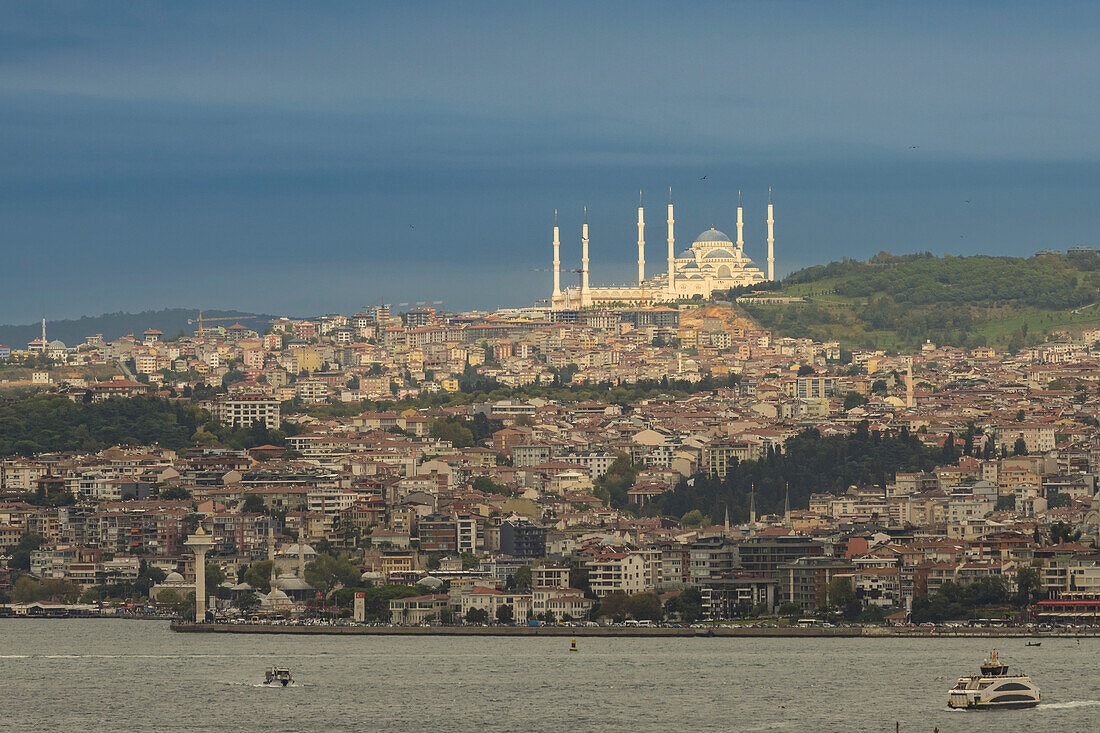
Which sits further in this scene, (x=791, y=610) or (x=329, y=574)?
(x=329, y=574)

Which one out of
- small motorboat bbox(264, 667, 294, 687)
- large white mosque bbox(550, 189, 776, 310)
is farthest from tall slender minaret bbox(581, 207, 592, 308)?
small motorboat bbox(264, 667, 294, 687)

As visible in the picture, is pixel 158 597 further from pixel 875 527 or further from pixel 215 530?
pixel 875 527

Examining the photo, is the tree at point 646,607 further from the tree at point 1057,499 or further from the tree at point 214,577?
the tree at point 1057,499

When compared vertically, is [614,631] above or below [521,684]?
above

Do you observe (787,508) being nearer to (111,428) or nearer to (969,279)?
(111,428)

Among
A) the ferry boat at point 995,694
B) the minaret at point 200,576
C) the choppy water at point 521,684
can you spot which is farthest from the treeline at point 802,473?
the ferry boat at point 995,694

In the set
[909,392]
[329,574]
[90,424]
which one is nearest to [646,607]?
[329,574]

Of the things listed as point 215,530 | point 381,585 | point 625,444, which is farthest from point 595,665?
point 625,444
